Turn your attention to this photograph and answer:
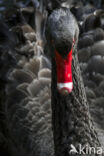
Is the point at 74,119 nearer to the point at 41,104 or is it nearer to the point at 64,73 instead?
the point at 64,73

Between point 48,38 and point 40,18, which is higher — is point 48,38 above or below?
below

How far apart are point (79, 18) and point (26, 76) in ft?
3.04

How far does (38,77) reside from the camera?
3.21 metres

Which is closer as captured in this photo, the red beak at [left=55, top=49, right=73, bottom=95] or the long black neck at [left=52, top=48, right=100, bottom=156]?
the red beak at [left=55, top=49, right=73, bottom=95]

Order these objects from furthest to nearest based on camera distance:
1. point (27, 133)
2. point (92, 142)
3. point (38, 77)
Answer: point (38, 77) < point (27, 133) < point (92, 142)

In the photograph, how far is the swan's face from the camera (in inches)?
78.0

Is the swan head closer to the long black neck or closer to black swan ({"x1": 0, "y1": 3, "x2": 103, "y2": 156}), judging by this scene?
black swan ({"x1": 0, "y1": 3, "x2": 103, "y2": 156})

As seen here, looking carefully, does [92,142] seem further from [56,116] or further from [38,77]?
[38,77]

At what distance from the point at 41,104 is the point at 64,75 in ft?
3.57

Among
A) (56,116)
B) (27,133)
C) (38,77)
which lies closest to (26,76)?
(38,77)

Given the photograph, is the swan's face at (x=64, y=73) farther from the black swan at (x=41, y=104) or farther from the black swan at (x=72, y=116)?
the black swan at (x=72, y=116)

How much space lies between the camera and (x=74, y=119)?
241 cm

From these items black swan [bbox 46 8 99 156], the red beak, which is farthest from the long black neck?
the red beak

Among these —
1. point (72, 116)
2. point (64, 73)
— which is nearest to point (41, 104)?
point (72, 116)
